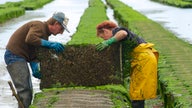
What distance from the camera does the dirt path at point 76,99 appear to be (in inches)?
211

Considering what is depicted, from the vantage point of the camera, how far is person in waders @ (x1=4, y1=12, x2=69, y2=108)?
5809mm

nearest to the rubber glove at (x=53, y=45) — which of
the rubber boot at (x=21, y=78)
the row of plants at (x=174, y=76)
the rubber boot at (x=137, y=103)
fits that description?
the rubber boot at (x=21, y=78)

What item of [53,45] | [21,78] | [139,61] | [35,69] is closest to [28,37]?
[53,45]

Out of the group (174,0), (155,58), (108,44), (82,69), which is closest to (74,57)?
(82,69)

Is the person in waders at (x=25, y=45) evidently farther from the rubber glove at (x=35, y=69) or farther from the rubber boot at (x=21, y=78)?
the rubber glove at (x=35, y=69)

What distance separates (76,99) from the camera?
5602 mm

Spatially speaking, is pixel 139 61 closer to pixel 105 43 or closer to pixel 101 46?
pixel 105 43

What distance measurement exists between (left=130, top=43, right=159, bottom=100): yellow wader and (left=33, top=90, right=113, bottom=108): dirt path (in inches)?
14.6

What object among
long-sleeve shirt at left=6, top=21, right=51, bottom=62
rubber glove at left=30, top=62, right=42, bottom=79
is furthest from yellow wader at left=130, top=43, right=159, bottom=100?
rubber glove at left=30, top=62, right=42, bottom=79

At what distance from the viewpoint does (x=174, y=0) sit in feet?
134

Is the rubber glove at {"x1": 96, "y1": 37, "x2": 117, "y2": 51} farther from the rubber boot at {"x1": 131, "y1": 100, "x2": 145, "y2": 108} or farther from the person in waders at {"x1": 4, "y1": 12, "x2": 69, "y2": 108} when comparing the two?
the rubber boot at {"x1": 131, "y1": 100, "x2": 145, "y2": 108}

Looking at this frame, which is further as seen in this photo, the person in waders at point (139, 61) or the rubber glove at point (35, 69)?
the rubber glove at point (35, 69)

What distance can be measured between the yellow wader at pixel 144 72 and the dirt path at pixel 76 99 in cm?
37

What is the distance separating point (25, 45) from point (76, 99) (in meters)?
0.95
